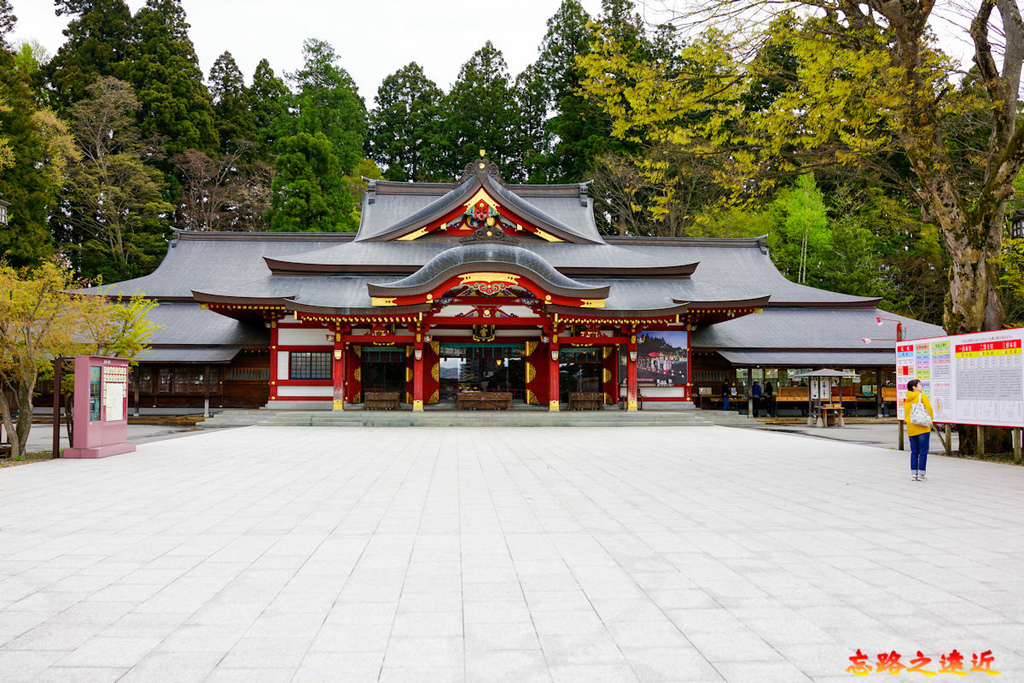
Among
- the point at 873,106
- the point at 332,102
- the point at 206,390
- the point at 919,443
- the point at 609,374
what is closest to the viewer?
the point at 919,443

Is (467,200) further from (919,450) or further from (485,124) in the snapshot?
(485,124)

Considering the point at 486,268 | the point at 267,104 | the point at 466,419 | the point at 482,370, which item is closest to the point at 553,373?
the point at 482,370

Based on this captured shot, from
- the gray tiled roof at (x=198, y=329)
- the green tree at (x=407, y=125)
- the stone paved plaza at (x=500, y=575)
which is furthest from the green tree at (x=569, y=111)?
the stone paved plaza at (x=500, y=575)

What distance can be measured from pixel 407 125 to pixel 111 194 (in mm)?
23486

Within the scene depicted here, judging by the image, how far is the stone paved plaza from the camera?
328 centimetres

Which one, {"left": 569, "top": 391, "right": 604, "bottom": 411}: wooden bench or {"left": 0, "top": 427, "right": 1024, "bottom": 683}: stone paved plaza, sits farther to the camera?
{"left": 569, "top": 391, "right": 604, "bottom": 411}: wooden bench

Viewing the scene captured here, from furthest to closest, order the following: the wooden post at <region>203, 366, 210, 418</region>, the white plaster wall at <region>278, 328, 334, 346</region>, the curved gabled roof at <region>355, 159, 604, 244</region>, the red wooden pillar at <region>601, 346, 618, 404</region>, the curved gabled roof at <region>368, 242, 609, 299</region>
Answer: the curved gabled roof at <region>355, 159, 604, 244</region> < the red wooden pillar at <region>601, 346, 618, 404</region> < the wooden post at <region>203, 366, 210, 418</region> < the white plaster wall at <region>278, 328, 334, 346</region> < the curved gabled roof at <region>368, 242, 609, 299</region>

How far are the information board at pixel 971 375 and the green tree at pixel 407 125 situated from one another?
3974 cm

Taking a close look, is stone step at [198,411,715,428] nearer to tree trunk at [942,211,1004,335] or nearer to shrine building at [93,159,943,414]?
shrine building at [93,159,943,414]

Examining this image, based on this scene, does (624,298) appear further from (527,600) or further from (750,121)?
(527,600)

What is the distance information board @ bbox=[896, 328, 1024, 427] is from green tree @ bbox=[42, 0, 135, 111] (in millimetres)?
44664

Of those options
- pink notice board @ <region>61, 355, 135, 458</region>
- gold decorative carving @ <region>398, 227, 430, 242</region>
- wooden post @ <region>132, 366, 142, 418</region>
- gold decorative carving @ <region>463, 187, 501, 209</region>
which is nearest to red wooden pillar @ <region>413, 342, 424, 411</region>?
gold decorative carving @ <region>398, 227, 430, 242</region>

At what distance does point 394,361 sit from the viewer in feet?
72.8

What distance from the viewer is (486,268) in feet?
62.0
